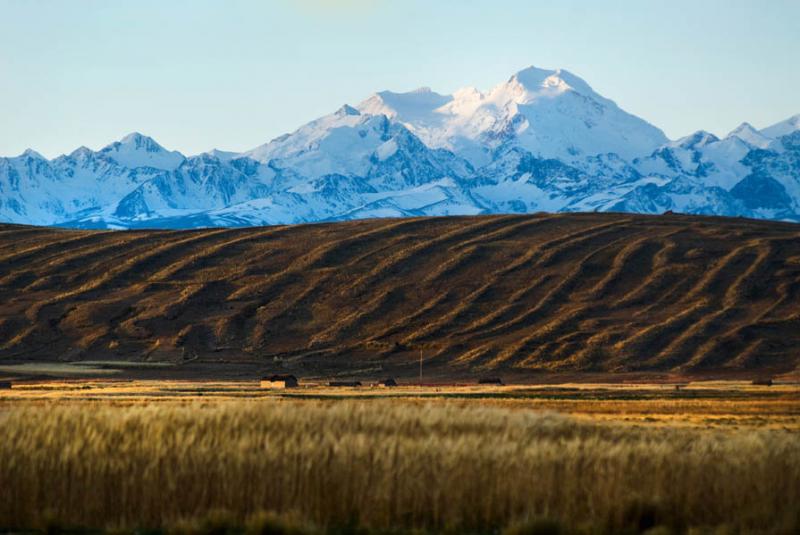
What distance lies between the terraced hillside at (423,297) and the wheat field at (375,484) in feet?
342

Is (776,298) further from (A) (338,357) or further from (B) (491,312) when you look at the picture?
(A) (338,357)

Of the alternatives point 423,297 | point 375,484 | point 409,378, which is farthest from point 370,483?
point 423,297

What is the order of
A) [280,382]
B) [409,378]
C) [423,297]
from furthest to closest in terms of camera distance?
[423,297] → [409,378] → [280,382]

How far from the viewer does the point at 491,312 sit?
154 meters

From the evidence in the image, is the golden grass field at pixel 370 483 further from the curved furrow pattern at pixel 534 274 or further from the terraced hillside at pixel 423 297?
the curved furrow pattern at pixel 534 274

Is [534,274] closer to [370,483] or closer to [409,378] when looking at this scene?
[409,378]

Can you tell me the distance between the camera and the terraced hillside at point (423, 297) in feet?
454

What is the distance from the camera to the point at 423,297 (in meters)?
161

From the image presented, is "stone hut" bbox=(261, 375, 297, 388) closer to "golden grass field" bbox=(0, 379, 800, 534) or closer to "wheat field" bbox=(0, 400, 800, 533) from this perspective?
"golden grass field" bbox=(0, 379, 800, 534)

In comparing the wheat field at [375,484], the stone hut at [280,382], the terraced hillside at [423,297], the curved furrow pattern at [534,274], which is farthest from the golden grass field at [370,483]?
the curved furrow pattern at [534,274]

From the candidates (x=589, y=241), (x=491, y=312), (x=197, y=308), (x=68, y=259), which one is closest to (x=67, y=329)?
(x=197, y=308)

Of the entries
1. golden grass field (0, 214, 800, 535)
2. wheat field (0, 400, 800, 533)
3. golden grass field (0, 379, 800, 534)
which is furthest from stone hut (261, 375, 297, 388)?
wheat field (0, 400, 800, 533)

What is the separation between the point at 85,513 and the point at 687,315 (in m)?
127

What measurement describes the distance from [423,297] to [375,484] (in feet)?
442
